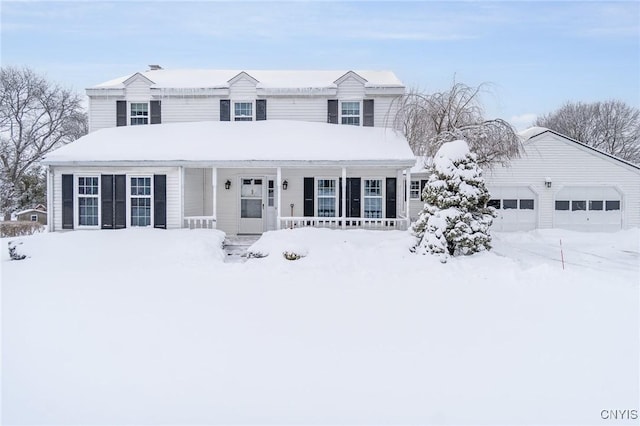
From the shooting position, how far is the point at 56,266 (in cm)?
1229

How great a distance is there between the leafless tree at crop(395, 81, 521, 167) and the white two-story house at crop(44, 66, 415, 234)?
92 cm

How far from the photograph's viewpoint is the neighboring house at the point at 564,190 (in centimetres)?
2111

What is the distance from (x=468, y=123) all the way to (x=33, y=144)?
33.0 metres

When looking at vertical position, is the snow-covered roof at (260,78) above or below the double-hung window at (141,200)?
above

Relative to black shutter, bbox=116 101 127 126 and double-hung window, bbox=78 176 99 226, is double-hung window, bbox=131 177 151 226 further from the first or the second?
black shutter, bbox=116 101 127 126

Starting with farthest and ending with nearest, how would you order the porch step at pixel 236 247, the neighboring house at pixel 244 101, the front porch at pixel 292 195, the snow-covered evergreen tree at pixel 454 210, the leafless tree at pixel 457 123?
the neighboring house at pixel 244 101
the front porch at pixel 292 195
the leafless tree at pixel 457 123
the porch step at pixel 236 247
the snow-covered evergreen tree at pixel 454 210

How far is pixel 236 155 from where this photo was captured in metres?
15.2

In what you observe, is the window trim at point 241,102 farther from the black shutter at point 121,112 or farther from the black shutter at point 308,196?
the black shutter at point 121,112

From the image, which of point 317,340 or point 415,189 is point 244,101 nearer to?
point 415,189

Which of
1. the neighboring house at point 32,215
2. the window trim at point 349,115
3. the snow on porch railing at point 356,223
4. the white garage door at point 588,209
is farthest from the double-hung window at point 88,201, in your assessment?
the white garage door at point 588,209

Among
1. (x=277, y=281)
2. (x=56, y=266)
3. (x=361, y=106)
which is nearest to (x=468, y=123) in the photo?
(x=361, y=106)

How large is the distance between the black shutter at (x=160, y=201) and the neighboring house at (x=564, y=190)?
1454 centimetres

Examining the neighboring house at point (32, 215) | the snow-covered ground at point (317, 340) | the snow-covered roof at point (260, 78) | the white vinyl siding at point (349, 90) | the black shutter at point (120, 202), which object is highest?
the snow-covered roof at point (260, 78)

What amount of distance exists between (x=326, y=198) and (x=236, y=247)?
166 inches
